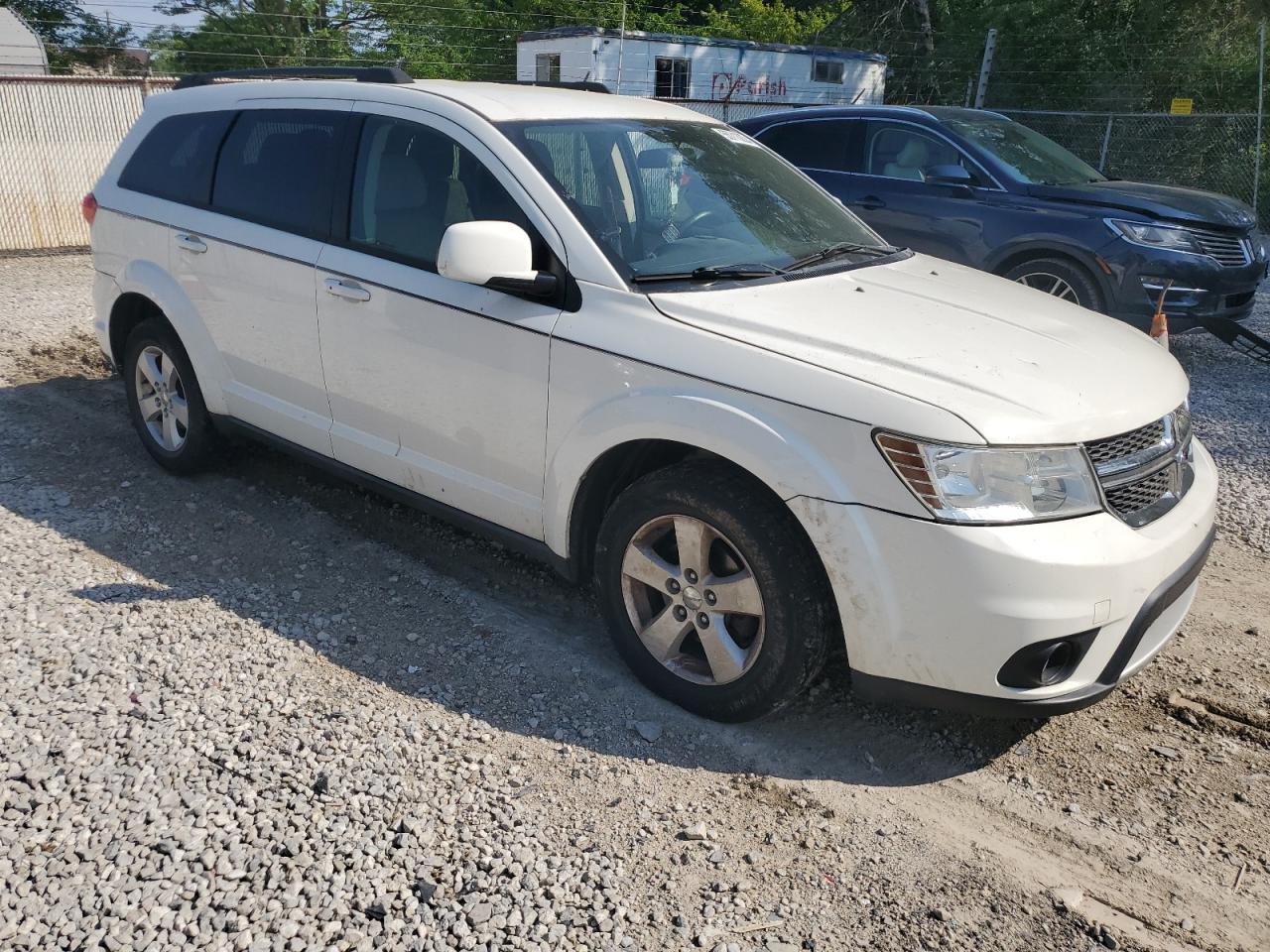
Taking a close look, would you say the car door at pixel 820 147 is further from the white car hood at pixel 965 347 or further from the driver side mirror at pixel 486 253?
the driver side mirror at pixel 486 253

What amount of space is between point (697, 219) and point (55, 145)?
11.6 metres

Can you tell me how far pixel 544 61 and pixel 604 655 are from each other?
2235 centimetres

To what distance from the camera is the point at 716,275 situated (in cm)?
356

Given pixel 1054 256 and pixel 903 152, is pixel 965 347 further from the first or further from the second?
pixel 903 152

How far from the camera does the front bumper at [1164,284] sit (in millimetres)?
7680

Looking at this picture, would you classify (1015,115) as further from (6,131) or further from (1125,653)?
(1125,653)

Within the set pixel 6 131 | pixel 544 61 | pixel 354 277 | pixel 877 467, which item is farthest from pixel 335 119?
pixel 544 61

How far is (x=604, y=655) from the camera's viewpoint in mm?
3850

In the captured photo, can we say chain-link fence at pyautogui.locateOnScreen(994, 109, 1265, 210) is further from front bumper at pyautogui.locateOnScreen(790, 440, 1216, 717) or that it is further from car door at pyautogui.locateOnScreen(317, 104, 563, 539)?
front bumper at pyautogui.locateOnScreen(790, 440, 1216, 717)

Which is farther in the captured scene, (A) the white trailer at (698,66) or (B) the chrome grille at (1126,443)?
(A) the white trailer at (698,66)

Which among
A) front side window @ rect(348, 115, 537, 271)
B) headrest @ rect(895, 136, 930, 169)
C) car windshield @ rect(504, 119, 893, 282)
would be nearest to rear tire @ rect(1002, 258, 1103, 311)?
headrest @ rect(895, 136, 930, 169)

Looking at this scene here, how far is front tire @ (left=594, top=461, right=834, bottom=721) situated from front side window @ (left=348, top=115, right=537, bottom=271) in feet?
3.64

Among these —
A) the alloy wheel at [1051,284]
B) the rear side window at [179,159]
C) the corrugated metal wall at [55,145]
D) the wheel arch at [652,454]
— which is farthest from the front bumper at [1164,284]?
the corrugated metal wall at [55,145]

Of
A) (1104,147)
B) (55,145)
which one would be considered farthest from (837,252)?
(1104,147)
